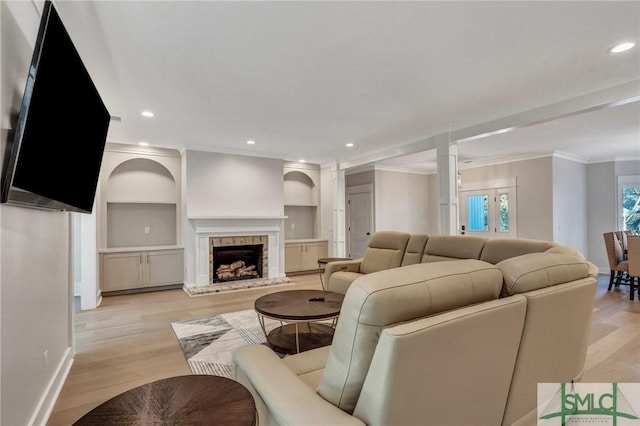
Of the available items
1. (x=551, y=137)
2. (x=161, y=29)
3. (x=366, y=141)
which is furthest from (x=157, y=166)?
(x=551, y=137)

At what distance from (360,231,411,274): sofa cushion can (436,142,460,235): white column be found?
1.96ft

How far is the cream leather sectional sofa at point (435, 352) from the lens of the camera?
Result: 102cm

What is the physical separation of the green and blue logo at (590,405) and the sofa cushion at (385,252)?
7.59 ft

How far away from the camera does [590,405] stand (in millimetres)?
2021

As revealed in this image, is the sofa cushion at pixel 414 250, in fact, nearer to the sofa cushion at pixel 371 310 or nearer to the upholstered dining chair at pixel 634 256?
the sofa cushion at pixel 371 310

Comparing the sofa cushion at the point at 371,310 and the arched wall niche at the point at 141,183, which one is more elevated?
the arched wall niche at the point at 141,183

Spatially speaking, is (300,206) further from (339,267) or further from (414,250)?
(414,250)

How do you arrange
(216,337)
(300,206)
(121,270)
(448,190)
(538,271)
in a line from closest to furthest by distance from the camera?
(538,271) → (216,337) → (448,190) → (121,270) → (300,206)

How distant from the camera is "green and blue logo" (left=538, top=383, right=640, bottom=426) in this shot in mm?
1803

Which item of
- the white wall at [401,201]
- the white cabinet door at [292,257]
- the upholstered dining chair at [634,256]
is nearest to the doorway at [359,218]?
the white wall at [401,201]

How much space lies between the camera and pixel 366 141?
5.33 m

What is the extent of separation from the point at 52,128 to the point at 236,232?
14.6 ft

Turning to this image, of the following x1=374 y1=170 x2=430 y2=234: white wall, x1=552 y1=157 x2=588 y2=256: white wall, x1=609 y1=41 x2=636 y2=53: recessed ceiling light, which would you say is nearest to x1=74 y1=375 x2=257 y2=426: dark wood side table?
x1=609 y1=41 x2=636 y2=53: recessed ceiling light

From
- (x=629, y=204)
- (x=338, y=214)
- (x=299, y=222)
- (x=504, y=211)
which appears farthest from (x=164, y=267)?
(x=629, y=204)
